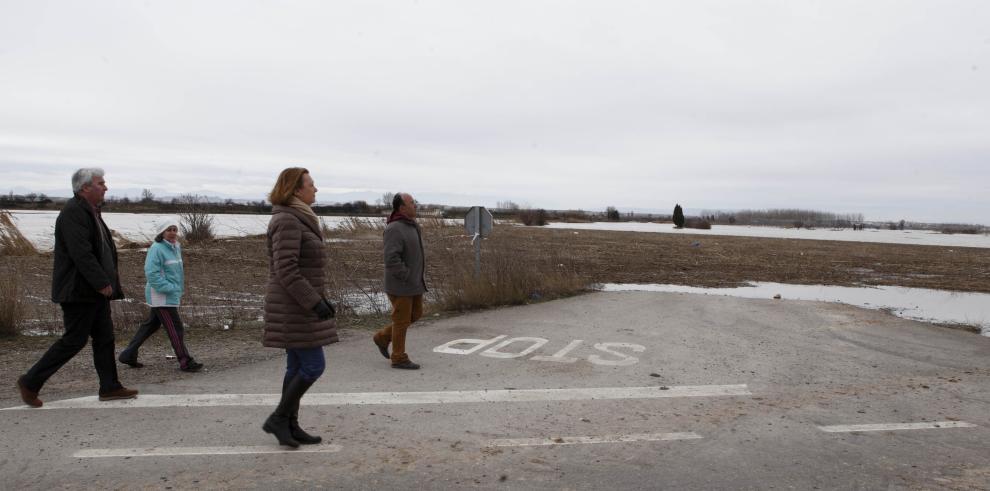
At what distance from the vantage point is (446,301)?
1129 cm

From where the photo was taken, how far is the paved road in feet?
13.2

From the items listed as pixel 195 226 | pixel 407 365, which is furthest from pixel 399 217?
pixel 195 226

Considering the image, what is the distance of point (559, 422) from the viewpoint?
5.11m

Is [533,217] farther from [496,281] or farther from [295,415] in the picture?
[295,415]

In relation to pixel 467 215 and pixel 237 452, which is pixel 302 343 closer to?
pixel 237 452

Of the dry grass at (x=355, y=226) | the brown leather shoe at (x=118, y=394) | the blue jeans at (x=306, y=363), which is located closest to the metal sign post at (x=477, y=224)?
the brown leather shoe at (x=118, y=394)

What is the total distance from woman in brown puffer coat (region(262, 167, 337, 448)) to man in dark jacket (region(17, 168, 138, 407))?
1758 millimetres

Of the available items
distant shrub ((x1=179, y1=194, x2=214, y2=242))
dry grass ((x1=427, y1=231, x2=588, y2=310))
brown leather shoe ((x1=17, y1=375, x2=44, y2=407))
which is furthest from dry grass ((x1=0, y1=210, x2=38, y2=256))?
brown leather shoe ((x1=17, y1=375, x2=44, y2=407))

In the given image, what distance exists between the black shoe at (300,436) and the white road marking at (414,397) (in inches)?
37.8

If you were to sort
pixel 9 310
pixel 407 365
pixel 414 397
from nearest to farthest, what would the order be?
pixel 414 397, pixel 407 365, pixel 9 310

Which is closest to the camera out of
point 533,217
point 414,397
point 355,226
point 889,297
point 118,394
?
point 118,394

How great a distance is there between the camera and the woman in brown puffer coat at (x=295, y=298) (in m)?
4.31

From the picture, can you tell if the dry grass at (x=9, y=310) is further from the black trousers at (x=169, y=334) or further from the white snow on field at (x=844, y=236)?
the white snow on field at (x=844, y=236)

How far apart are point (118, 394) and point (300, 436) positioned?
2.05m
